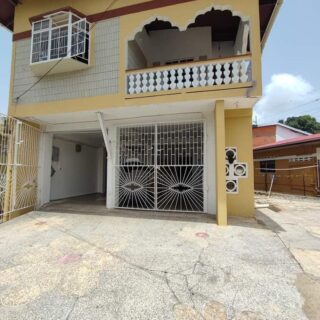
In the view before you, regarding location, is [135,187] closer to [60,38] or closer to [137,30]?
[137,30]

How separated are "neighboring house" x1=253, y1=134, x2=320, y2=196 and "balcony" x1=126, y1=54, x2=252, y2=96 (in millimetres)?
7381

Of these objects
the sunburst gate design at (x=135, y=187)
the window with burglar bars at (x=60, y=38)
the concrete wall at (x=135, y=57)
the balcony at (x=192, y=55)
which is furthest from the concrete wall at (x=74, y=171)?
the balcony at (x=192, y=55)

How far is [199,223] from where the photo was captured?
18.3 ft

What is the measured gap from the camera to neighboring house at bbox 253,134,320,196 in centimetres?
1088

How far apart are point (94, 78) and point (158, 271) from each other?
16.7 feet

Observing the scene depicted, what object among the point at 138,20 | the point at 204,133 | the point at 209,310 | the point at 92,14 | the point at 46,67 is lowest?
the point at 209,310

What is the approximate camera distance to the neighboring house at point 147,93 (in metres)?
5.48

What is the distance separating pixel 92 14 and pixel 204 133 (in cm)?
456

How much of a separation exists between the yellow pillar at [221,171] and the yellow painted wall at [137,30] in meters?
0.44

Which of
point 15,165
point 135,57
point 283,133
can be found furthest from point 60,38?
point 283,133

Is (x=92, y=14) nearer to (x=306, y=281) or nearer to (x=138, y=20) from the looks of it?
(x=138, y=20)

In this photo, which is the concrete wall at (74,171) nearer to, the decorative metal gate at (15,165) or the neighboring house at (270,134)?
the decorative metal gate at (15,165)

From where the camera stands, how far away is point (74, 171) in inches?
402

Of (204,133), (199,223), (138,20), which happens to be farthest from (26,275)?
(138,20)
